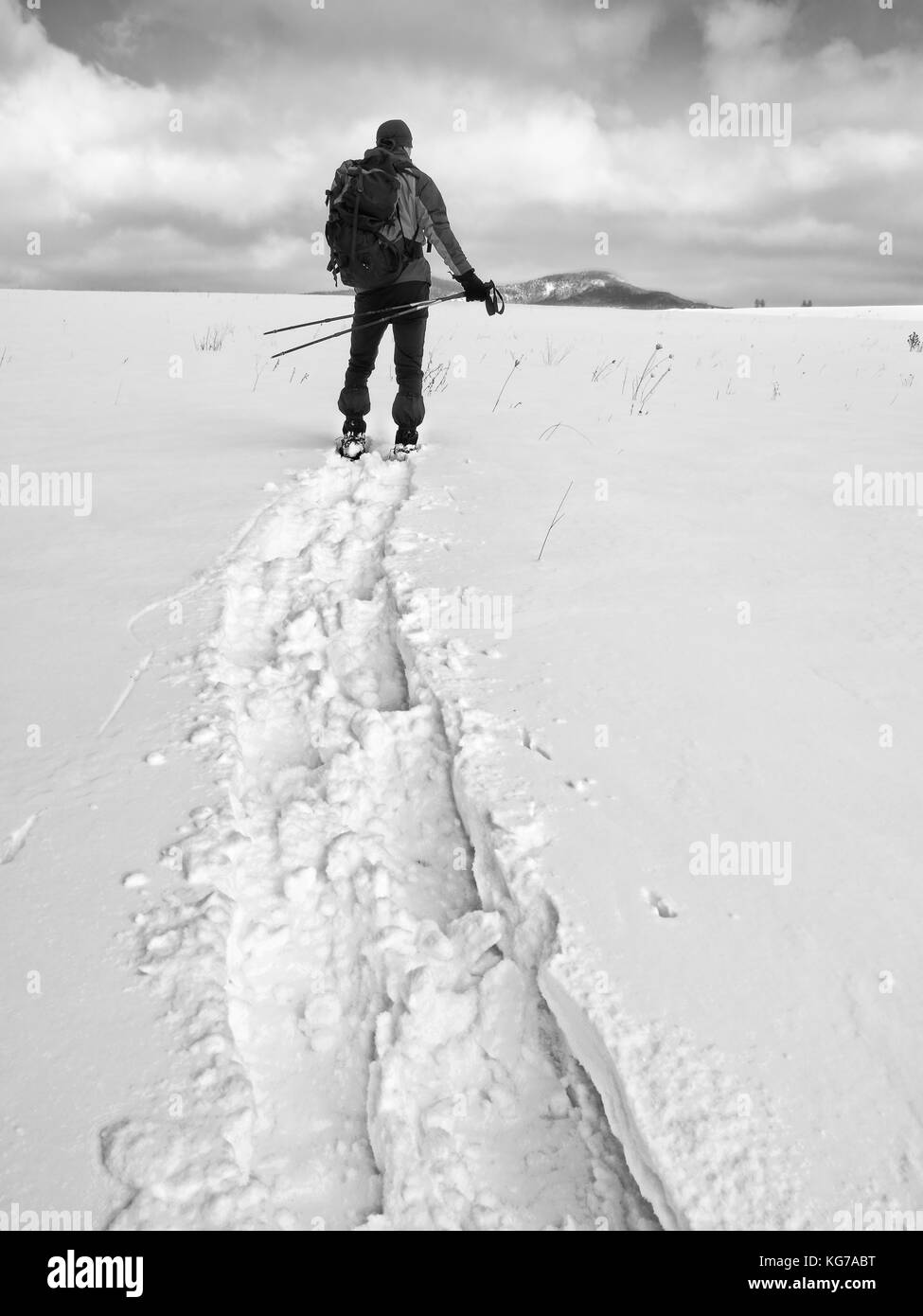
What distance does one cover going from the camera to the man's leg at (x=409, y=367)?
4453 mm

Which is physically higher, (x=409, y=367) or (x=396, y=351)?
(x=396, y=351)

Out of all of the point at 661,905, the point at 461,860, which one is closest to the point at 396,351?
the point at 461,860

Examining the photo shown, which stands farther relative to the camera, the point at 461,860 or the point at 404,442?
the point at 404,442

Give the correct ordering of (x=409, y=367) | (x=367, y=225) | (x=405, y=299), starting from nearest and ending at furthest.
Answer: (x=367, y=225) < (x=405, y=299) < (x=409, y=367)

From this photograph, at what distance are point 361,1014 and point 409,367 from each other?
374 cm

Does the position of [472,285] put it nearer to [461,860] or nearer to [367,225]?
[367,225]

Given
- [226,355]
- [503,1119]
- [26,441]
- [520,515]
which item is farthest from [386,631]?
[226,355]

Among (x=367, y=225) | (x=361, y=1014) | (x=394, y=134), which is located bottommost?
(x=361, y=1014)

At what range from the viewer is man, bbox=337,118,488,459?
416 cm

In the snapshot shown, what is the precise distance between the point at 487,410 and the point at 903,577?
368 cm

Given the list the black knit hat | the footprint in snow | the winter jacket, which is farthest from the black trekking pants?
the footprint in snow

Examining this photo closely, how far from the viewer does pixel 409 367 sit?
14.8 feet

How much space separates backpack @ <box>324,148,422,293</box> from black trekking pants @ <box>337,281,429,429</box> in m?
0.12
